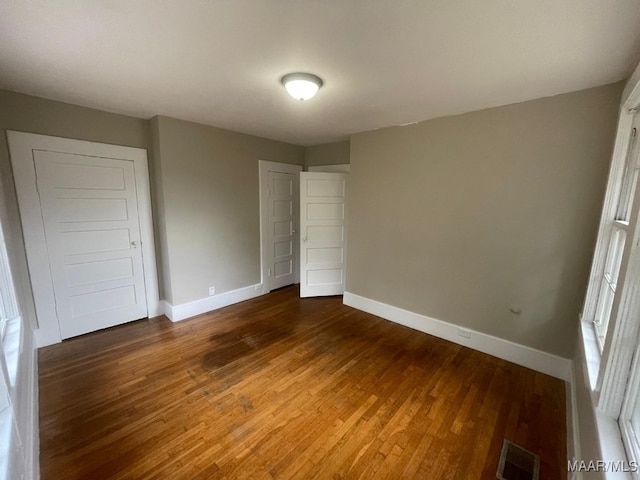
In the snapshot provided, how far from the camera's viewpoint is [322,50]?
1.52 meters

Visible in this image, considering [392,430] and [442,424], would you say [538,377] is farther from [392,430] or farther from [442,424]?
[392,430]

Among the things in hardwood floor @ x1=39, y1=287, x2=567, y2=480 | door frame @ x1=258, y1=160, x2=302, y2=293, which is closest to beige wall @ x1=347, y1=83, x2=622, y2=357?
hardwood floor @ x1=39, y1=287, x2=567, y2=480

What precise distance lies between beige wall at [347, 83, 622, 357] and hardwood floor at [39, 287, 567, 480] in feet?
1.58

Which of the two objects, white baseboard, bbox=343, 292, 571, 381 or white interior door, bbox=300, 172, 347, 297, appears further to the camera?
white interior door, bbox=300, 172, 347, 297

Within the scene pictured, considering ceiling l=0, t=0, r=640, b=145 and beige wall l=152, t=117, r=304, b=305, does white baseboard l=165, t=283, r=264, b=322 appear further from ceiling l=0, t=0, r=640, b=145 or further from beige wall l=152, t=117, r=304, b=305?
ceiling l=0, t=0, r=640, b=145

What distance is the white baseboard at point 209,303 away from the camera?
314 cm

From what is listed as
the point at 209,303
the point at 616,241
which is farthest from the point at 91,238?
the point at 616,241

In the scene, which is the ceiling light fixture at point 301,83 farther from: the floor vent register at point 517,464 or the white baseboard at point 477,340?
the floor vent register at point 517,464

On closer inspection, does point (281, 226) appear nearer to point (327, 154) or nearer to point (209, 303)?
point (327, 154)

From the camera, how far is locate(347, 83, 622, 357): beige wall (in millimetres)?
2014

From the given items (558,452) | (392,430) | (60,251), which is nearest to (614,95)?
(558,452)

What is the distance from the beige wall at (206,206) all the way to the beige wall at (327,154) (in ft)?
2.22

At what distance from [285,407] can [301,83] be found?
2304mm

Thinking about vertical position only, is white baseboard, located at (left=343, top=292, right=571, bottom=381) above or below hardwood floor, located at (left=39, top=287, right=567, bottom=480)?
above
